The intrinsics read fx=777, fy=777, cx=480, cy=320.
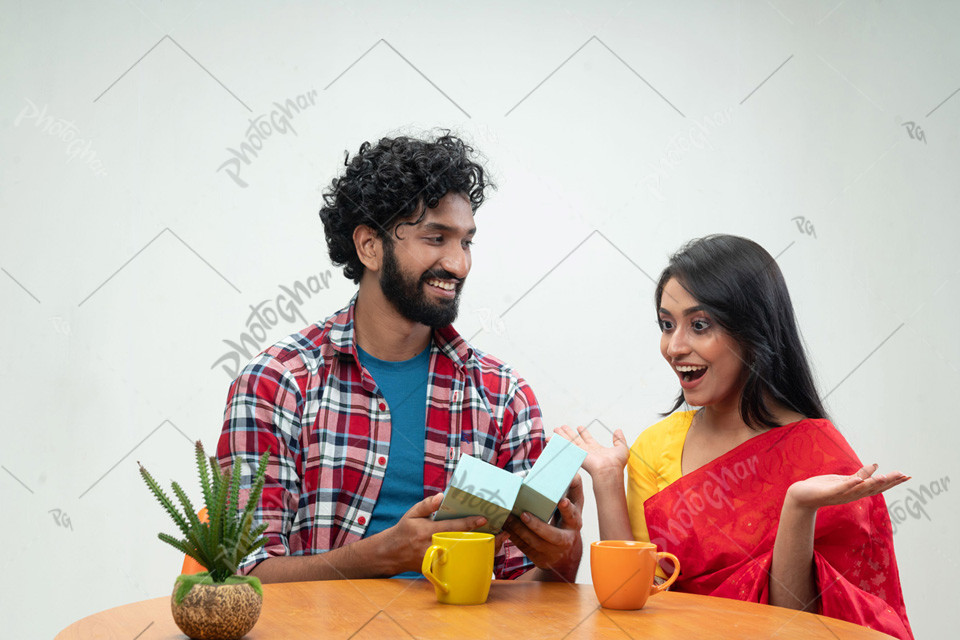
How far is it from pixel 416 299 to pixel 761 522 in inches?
31.8

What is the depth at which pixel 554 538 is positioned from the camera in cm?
120

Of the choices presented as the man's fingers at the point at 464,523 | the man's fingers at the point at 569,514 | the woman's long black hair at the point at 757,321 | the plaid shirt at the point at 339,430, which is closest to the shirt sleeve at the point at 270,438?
the plaid shirt at the point at 339,430

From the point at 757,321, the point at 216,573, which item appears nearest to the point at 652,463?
the point at 757,321

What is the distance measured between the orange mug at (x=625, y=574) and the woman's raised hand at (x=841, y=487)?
314 millimetres

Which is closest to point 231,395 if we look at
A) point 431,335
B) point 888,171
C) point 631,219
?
point 431,335

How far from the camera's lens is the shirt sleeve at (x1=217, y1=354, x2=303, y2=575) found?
1372 mm

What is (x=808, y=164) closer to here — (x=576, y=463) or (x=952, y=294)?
(x=952, y=294)

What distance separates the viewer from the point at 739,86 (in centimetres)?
214

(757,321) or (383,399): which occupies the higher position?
(757,321)

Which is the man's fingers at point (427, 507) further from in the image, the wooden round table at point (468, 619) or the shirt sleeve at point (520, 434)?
the shirt sleeve at point (520, 434)

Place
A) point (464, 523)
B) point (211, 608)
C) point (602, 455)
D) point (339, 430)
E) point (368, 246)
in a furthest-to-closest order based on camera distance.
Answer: point (368, 246), point (602, 455), point (339, 430), point (464, 523), point (211, 608)

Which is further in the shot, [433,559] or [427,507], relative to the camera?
[427,507]

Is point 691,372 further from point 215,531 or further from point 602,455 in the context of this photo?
point 215,531

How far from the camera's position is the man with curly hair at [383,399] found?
1.39 meters
